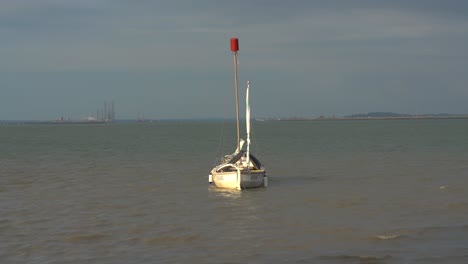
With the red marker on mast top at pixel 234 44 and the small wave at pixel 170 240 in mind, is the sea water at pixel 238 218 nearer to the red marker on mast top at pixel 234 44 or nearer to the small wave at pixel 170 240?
the small wave at pixel 170 240

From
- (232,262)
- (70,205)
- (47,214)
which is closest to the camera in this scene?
(232,262)

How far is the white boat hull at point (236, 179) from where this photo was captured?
129 ft

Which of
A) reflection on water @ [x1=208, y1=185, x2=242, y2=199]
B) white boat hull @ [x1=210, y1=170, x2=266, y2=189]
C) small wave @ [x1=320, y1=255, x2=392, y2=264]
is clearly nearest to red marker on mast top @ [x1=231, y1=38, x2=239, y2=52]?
white boat hull @ [x1=210, y1=170, x2=266, y2=189]

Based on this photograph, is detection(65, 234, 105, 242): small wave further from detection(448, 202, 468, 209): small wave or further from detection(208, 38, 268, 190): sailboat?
detection(448, 202, 468, 209): small wave

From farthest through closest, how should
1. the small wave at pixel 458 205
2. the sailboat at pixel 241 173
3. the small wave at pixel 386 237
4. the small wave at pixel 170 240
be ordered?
the sailboat at pixel 241 173 < the small wave at pixel 458 205 < the small wave at pixel 170 240 < the small wave at pixel 386 237

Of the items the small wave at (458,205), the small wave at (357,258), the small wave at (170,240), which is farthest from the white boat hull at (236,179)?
the small wave at (357,258)

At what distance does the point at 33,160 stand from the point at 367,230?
5094cm

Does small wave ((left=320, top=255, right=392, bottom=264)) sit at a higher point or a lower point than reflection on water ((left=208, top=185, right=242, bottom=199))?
lower

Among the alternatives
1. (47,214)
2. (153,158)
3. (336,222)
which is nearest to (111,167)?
(153,158)

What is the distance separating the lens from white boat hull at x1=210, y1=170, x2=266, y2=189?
129 ft

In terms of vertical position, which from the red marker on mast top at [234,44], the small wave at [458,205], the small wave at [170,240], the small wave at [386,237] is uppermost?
the red marker on mast top at [234,44]

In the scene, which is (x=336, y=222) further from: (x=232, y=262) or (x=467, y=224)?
(x=232, y=262)

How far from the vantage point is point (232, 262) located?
67.1ft

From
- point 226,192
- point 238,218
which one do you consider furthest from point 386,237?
point 226,192
